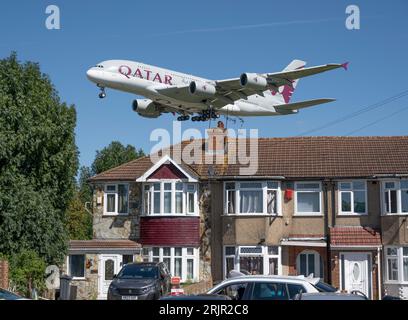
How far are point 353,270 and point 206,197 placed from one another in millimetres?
8555

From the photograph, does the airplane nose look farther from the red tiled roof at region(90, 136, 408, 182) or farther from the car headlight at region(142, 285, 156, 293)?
the car headlight at region(142, 285, 156, 293)

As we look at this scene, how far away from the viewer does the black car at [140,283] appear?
22.0m

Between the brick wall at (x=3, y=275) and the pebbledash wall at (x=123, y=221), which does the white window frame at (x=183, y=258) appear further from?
the brick wall at (x=3, y=275)

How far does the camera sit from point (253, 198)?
35719 millimetres

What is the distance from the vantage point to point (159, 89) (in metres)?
35.7

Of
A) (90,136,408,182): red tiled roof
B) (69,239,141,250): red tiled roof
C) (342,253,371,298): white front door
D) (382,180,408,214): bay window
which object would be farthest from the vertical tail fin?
(69,239,141,250): red tiled roof

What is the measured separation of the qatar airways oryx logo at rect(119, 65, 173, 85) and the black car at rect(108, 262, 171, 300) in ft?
43.1

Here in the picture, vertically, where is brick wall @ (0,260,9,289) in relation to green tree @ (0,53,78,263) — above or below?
below

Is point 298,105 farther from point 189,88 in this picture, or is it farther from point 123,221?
point 123,221

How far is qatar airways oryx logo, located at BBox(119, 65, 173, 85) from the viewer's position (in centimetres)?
3531

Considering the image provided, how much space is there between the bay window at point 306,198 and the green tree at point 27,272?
1335 centimetres

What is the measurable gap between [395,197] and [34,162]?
61.6 ft

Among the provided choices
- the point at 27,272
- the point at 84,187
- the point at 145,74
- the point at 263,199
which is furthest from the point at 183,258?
the point at 84,187
